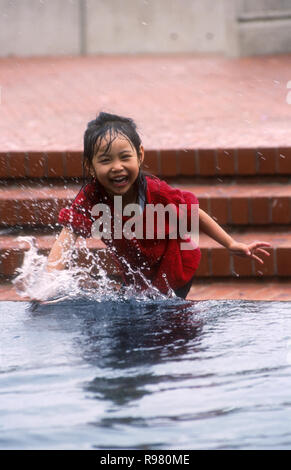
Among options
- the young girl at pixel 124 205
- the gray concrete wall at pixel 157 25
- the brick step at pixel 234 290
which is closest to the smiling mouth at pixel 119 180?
the young girl at pixel 124 205

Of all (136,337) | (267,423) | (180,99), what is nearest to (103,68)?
(180,99)

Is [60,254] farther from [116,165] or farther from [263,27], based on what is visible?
[263,27]

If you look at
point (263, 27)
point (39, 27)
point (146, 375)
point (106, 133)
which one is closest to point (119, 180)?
point (106, 133)

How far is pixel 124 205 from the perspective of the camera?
12.7ft

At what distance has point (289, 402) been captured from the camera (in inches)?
98.7

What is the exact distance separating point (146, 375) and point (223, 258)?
2724 mm

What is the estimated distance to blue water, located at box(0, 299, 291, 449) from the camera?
230 centimetres

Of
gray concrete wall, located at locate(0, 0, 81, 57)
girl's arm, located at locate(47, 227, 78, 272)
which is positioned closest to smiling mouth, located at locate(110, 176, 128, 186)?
girl's arm, located at locate(47, 227, 78, 272)

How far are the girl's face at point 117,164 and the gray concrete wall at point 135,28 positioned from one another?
8776 millimetres

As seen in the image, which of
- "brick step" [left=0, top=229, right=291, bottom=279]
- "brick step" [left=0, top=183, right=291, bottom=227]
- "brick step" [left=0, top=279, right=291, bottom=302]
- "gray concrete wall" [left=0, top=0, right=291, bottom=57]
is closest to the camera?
"brick step" [left=0, top=279, right=291, bottom=302]

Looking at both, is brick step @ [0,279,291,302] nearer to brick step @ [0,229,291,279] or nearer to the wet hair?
brick step @ [0,229,291,279]

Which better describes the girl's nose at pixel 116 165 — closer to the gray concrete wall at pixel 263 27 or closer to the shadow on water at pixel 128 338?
the shadow on water at pixel 128 338

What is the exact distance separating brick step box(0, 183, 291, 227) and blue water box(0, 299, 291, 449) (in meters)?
2.10

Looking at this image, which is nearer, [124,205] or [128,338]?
[128,338]
